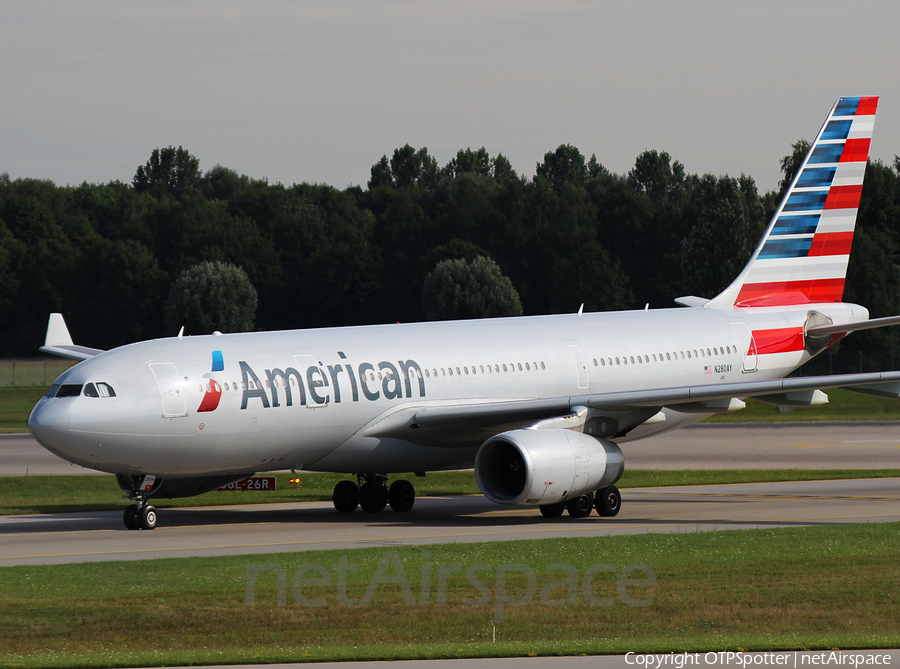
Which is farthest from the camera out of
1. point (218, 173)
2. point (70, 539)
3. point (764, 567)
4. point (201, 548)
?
point (218, 173)

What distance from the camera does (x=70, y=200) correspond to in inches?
5399

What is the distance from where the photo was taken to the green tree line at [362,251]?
106 m

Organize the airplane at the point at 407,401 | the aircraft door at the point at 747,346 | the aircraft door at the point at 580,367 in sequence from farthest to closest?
the aircraft door at the point at 747,346, the aircraft door at the point at 580,367, the airplane at the point at 407,401

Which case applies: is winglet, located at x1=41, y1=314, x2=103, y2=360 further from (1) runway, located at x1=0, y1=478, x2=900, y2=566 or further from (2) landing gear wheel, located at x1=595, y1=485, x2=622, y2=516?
(2) landing gear wheel, located at x1=595, y1=485, x2=622, y2=516

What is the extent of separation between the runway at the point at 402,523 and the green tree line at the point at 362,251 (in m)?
70.4

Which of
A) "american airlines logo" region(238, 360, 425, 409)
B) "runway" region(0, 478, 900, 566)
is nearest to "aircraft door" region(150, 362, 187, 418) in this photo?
"american airlines logo" region(238, 360, 425, 409)

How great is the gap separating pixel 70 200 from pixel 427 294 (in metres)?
49.2

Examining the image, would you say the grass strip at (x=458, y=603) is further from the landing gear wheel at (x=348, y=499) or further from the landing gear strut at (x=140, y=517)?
the landing gear wheel at (x=348, y=499)

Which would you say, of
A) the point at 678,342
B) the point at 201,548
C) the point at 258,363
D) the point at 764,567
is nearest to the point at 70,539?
the point at 201,548

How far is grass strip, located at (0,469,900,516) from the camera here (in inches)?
1272

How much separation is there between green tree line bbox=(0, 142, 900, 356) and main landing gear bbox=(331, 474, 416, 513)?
241 feet

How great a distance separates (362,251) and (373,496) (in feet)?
311

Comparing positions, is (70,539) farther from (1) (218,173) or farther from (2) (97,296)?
(1) (218,173)

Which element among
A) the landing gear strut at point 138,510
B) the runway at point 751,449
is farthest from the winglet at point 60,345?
the landing gear strut at point 138,510
